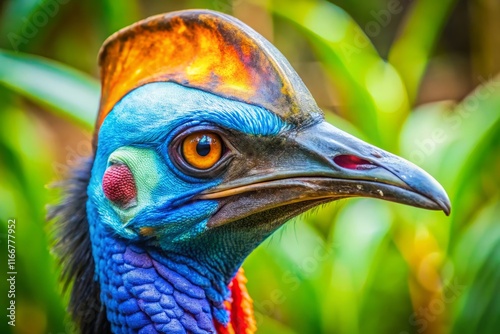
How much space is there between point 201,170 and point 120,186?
0.65ft

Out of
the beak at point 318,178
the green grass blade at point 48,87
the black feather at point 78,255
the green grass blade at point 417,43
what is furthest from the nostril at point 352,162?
the green grass blade at point 417,43

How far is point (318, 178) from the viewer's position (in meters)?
1.65

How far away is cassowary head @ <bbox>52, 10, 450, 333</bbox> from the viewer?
165 cm

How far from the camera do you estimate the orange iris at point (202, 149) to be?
1.71m

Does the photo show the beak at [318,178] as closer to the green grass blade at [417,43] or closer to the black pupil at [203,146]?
the black pupil at [203,146]

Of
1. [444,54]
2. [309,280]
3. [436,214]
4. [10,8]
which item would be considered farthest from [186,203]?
[444,54]

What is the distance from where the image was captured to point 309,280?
11.2ft

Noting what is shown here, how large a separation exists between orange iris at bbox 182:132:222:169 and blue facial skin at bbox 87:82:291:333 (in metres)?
0.03

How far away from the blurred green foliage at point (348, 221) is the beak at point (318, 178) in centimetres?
161

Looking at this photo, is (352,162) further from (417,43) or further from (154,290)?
(417,43)

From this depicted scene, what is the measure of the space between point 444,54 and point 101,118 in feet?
17.5

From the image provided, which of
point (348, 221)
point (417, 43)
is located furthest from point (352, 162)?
point (417, 43)

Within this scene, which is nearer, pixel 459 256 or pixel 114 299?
pixel 114 299

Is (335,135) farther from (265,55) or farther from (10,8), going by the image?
(10,8)
